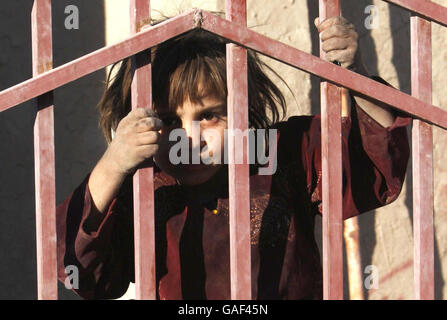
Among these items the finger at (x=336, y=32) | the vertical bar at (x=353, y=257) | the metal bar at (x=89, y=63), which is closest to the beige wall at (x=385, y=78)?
the vertical bar at (x=353, y=257)

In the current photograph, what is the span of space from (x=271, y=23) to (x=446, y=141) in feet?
1.99

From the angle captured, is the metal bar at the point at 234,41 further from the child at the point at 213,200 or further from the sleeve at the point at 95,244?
the sleeve at the point at 95,244

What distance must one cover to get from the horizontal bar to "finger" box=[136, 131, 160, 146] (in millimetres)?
227

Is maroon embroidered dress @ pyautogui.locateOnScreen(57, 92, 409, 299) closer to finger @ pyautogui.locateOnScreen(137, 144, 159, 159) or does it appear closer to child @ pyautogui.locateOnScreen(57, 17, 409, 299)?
child @ pyautogui.locateOnScreen(57, 17, 409, 299)

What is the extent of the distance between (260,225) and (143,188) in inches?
15.9

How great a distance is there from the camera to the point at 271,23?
8.93 ft

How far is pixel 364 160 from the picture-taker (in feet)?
7.77

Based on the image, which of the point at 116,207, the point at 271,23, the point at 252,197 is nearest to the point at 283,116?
the point at 271,23

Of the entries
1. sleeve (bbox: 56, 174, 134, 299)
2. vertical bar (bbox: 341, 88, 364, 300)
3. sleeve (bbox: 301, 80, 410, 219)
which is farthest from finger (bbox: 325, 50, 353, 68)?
vertical bar (bbox: 341, 88, 364, 300)

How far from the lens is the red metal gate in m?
2.02

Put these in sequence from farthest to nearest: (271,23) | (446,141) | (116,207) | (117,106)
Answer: (446,141) < (271,23) < (117,106) < (116,207)

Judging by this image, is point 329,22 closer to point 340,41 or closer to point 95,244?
point 340,41
